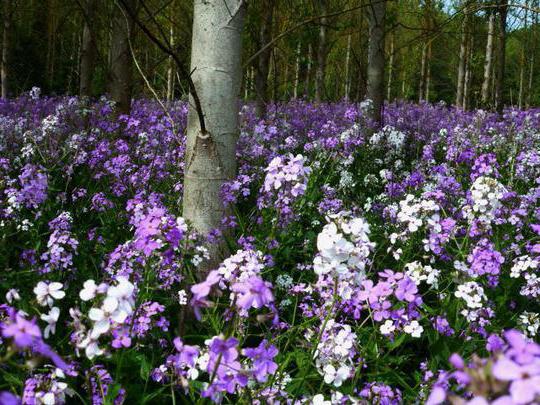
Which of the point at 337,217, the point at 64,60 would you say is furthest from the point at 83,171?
the point at 64,60

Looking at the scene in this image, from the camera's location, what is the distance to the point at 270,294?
1015mm

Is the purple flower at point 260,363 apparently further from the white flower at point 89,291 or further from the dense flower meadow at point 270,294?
the white flower at point 89,291

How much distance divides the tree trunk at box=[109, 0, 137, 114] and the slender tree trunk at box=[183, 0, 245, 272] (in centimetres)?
331

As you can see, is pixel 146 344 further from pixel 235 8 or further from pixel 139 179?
pixel 139 179

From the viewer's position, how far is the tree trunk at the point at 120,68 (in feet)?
19.1

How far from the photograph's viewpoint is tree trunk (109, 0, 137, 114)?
5824 mm

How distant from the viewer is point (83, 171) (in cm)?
523

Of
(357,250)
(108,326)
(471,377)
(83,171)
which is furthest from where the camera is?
(83,171)

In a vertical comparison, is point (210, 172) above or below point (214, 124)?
below

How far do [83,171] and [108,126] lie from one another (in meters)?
0.92

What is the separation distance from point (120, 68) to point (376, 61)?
3.31 meters

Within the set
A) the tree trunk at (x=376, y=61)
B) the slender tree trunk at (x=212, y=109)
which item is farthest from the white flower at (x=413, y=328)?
the tree trunk at (x=376, y=61)

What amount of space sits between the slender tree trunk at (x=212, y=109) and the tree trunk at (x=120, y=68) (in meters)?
3.31

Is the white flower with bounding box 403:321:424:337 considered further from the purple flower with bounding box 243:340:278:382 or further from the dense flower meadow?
the purple flower with bounding box 243:340:278:382
